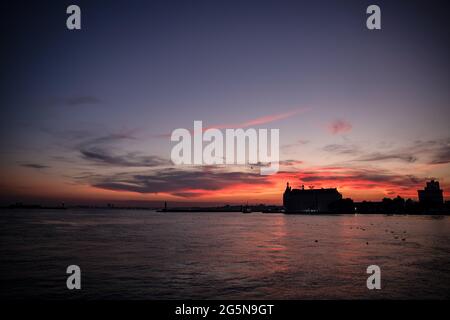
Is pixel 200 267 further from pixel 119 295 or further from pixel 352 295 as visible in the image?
pixel 352 295

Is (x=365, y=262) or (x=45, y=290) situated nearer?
(x=45, y=290)

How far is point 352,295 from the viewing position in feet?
67.6

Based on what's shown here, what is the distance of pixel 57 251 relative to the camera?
4006cm

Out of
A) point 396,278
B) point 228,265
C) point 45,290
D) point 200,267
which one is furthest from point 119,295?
point 396,278

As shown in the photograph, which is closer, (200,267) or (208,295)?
(208,295)

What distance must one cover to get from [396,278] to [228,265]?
1367 cm
